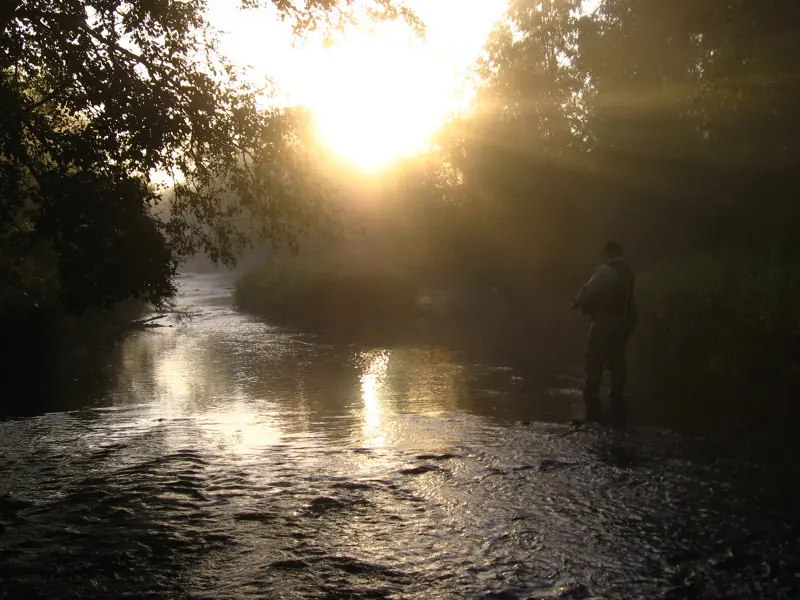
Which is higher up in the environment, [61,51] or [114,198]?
[61,51]

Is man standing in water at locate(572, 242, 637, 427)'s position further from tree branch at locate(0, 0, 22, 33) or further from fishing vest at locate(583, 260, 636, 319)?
tree branch at locate(0, 0, 22, 33)

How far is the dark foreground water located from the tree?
2.49 meters

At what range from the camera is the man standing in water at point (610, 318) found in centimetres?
1040

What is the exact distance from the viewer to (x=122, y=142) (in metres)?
8.74

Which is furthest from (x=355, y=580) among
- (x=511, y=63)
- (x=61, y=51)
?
(x=511, y=63)

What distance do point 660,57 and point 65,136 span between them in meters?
17.6

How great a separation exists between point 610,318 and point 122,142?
685cm

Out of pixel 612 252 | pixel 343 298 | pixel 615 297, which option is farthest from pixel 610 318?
pixel 343 298

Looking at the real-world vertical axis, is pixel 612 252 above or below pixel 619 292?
above

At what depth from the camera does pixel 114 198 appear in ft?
28.6

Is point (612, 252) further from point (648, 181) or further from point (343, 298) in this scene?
point (343, 298)

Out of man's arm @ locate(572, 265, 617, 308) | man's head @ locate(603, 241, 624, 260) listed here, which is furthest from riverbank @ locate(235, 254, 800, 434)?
man's head @ locate(603, 241, 624, 260)

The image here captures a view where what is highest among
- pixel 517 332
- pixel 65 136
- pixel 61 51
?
pixel 61 51

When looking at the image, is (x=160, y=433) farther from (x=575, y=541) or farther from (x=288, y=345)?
(x=288, y=345)
